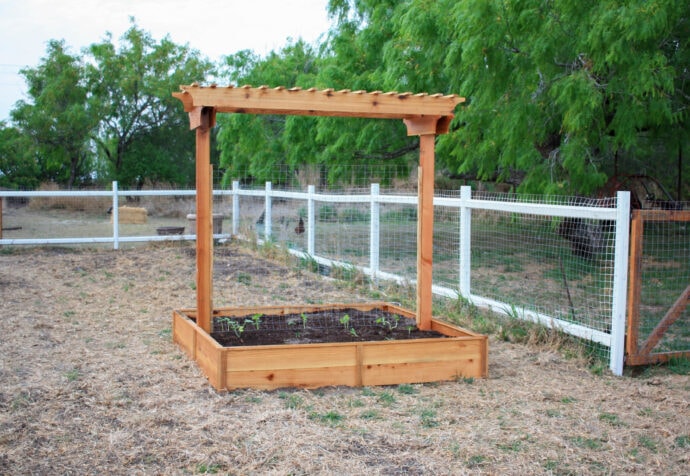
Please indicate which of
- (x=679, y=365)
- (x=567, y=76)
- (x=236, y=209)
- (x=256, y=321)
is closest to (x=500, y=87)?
(x=567, y=76)

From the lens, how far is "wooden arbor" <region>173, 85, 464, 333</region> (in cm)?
566

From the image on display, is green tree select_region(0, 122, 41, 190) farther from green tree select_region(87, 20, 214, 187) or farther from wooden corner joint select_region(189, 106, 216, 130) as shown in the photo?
wooden corner joint select_region(189, 106, 216, 130)

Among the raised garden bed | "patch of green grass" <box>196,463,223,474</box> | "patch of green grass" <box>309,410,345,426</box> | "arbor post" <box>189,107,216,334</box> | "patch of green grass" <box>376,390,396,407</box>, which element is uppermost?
"arbor post" <box>189,107,216,334</box>

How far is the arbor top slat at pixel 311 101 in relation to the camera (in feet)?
18.3

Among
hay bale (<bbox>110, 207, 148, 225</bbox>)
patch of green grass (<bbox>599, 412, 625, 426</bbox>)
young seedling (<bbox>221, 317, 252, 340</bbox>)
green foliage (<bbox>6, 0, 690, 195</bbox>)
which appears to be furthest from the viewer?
hay bale (<bbox>110, 207, 148, 225</bbox>)

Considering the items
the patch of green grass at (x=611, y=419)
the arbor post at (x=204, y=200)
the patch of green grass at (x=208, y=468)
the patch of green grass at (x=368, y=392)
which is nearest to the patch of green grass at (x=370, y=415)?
the patch of green grass at (x=368, y=392)

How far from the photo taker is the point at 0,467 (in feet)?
12.3

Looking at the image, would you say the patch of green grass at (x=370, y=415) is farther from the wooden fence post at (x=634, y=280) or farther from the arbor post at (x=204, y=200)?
the wooden fence post at (x=634, y=280)

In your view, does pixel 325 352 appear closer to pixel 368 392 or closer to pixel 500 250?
pixel 368 392

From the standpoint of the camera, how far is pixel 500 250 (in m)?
12.2

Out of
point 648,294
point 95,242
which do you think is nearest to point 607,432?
point 648,294

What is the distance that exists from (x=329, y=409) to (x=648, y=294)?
6430mm

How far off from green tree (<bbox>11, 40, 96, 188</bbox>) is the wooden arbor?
2445 cm

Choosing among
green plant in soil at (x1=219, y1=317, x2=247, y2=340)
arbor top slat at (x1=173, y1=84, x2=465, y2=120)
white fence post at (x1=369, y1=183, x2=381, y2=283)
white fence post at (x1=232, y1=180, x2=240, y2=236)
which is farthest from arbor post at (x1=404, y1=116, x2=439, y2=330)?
white fence post at (x1=232, y1=180, x2=240, y2=236)
